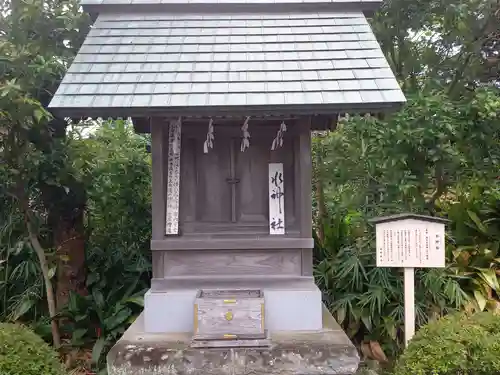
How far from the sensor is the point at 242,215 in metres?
5.08

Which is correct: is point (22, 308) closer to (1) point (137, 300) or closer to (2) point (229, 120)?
(1) point (137, 300)

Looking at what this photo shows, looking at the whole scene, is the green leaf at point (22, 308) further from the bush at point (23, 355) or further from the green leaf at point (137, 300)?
the bush at point (23, 355)

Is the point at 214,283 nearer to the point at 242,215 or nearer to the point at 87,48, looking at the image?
the point at 242,215

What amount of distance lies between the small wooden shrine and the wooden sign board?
33.4 inches

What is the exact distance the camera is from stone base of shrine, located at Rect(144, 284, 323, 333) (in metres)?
4.74

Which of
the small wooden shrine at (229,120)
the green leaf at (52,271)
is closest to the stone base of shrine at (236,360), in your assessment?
the small wooden shrine at (229,120)

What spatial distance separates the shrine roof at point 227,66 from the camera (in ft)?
13.9

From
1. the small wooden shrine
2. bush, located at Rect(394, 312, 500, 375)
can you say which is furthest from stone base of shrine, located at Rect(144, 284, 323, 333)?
bush, located at Rect(394, 312, 500, 375)

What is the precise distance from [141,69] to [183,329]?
9.13 ft

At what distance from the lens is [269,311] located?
4762 millimetres

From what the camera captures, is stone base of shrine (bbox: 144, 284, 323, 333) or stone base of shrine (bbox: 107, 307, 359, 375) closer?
stone base of shrine (bbox: 107, 307, 359, 375)

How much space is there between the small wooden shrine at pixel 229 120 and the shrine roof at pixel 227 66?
0.05 feet

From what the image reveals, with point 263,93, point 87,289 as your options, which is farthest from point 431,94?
point 87,289

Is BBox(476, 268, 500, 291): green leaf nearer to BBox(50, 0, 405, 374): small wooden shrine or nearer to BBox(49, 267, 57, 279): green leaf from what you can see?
BBox(50, 0, 405, 374): small wooden shrine
